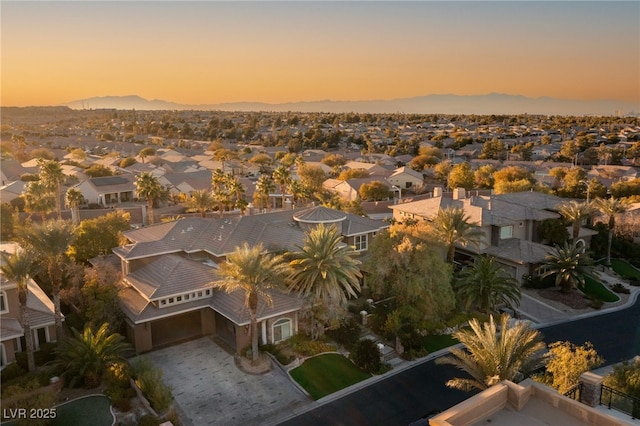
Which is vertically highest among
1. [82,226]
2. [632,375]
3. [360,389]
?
[82,226]

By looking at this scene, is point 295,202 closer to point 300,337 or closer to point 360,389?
point 300,337

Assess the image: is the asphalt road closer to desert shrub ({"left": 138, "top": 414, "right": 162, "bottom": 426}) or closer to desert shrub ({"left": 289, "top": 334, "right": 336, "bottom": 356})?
desert shrub ({"left": 289, "top": 334, "right": 336, "bottom": 356})

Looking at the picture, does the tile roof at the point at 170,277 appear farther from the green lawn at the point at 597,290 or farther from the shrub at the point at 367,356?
the green lawn at the point at 597,290

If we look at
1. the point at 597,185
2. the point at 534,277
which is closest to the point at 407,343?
the point at 534,277

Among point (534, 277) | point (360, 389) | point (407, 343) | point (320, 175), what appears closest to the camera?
point (360, 389)

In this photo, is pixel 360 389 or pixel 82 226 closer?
pixel 360 389

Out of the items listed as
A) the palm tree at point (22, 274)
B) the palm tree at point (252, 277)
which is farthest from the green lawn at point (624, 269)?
the palm tree at point (22, 274)

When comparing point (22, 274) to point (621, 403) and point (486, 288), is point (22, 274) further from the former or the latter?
point (486, 288)
